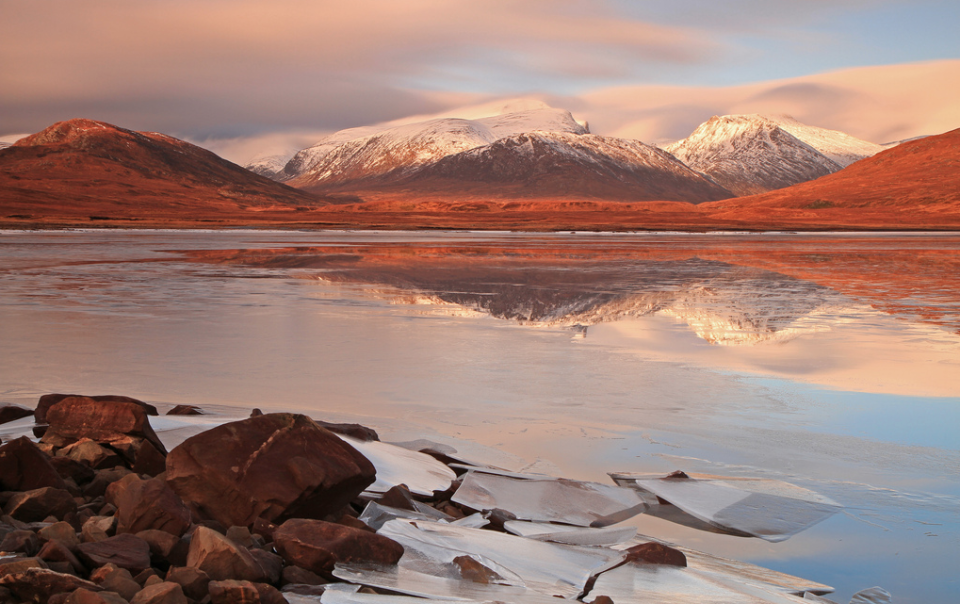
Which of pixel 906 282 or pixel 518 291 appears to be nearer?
pixel 518 291

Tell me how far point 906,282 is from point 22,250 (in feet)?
88.8

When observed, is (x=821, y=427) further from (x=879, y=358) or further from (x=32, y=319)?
(x=32, y=319)

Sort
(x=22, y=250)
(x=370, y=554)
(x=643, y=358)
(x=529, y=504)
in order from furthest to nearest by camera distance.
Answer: (x=22, y=250) < (x=643, y=358) < (x=529, y=504) < (x=370, y=554)

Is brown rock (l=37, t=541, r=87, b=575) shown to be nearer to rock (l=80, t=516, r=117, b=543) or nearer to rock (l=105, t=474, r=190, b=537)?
rock (l=80, t=516, r=117, b=543)

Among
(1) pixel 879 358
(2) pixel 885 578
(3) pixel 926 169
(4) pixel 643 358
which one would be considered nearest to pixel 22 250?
(4) pixel 643 358

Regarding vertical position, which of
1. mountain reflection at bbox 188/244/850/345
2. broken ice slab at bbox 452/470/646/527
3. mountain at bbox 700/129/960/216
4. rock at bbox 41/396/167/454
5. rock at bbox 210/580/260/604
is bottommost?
broken ice slab at bbox 452/470/646/527

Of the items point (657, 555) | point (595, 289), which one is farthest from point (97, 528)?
point (595, 289)

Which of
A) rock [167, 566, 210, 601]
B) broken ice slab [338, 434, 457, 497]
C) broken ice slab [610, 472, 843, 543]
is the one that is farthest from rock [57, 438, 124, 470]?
broken ice slab [610, 472, 843, 543]

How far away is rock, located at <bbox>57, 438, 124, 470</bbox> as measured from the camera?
4.50m

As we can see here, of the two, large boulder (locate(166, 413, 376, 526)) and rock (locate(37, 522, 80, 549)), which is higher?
large boulder (locate(166, 413, 376, 526))

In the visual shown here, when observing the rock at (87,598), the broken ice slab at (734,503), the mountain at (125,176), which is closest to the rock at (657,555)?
the broken ice slab at (734,503)

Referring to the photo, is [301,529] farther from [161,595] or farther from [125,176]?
[125,176]

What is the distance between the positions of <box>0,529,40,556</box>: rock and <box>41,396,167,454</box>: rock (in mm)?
1320

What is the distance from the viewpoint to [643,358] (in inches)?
318
